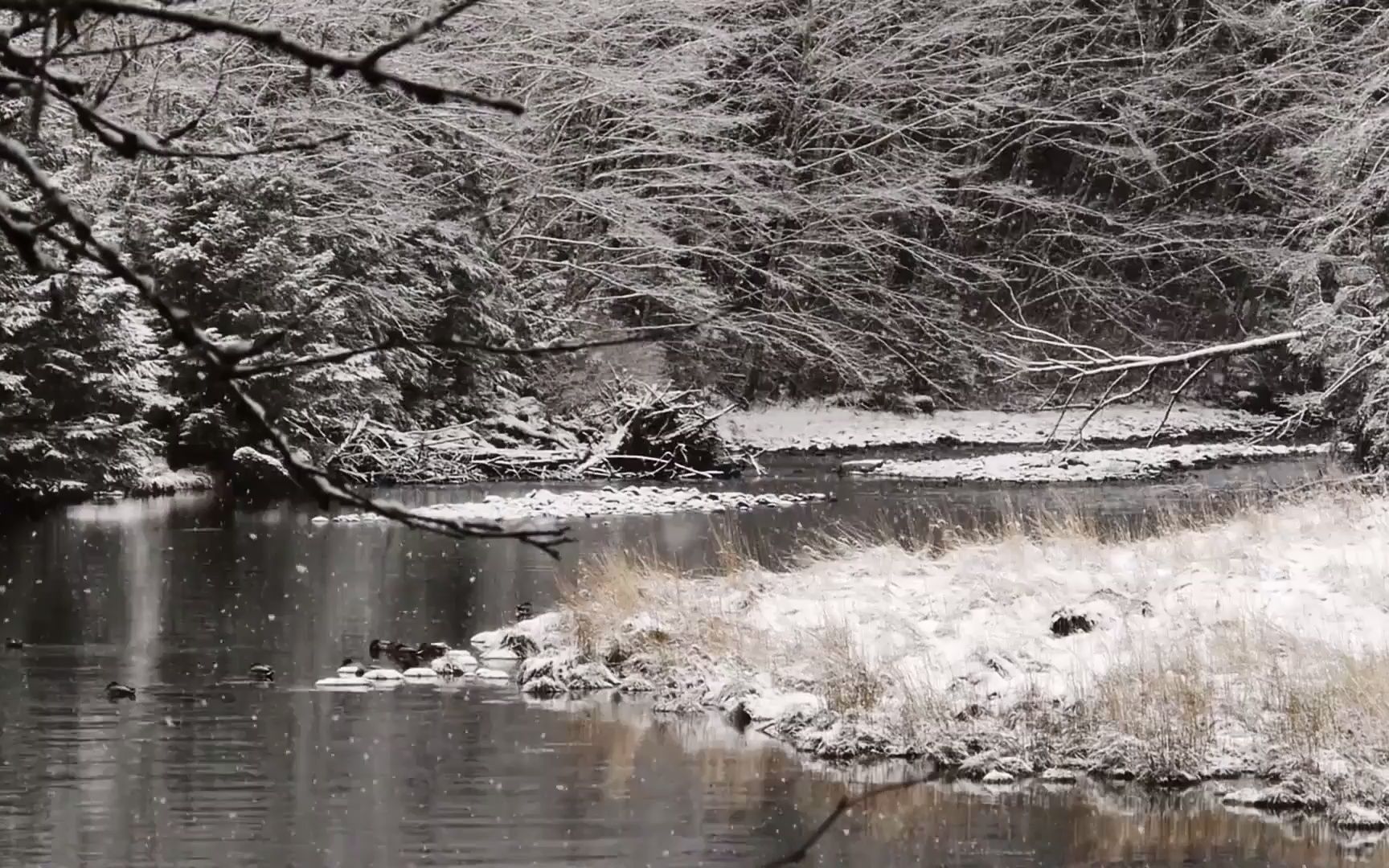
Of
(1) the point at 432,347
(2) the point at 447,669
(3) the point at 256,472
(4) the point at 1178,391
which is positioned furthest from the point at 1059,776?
(3) the point at 256,472

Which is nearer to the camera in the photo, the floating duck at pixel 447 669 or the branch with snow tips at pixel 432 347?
the branch with snow tips at pixel 432 347

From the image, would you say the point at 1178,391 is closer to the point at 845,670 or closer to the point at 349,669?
the point at 845,670

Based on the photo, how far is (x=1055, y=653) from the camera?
10.9 meters

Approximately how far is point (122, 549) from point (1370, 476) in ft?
41.0

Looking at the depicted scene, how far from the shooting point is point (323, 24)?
2777 centimetres

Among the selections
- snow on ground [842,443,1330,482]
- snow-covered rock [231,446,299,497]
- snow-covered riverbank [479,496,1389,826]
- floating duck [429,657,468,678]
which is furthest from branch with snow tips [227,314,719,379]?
snow on ground [842,443,1330,482]

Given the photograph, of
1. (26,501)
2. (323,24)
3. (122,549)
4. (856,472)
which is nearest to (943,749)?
(122,549)

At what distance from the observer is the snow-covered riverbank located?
9.30m

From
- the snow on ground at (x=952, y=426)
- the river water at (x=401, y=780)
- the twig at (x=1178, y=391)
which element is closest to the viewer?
the river water at (x=401, y=780)

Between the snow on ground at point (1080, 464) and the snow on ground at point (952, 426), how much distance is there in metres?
2.49

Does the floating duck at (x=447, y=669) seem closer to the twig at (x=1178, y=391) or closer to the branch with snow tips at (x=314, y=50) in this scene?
the twig at (x=1178, y=391)

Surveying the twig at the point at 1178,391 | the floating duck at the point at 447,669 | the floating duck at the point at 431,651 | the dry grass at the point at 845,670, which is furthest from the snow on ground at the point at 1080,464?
the dry grass at the point at 845,670

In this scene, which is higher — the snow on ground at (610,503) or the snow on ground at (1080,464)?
the snow on ground at (1080,464)

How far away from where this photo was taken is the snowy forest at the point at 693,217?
74.8 feet
